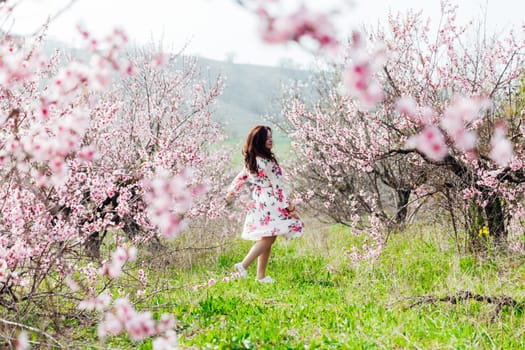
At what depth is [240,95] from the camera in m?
76.7

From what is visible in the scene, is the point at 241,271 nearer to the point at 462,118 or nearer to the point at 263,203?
the point at 263,203

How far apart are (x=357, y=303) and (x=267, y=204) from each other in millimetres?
1711

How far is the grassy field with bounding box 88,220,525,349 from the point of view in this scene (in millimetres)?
3473

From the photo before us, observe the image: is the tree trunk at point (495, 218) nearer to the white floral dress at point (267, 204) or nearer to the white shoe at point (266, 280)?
the white floral dress at point (267, 204)

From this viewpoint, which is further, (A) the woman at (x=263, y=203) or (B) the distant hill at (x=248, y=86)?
(B) the distant hill at (x=248, y=86)

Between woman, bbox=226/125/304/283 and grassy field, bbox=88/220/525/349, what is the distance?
0.36 m

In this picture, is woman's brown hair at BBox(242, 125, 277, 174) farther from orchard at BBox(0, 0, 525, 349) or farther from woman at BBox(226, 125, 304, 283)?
orchard at BBox(0, 0, 525, 349)

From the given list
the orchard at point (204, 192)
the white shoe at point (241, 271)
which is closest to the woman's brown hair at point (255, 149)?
the orchard at point (204, 192)

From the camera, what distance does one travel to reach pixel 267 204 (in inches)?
233

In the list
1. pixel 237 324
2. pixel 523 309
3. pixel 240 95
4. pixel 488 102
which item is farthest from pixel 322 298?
pixel 240 95

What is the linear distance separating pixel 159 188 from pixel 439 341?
2.20m

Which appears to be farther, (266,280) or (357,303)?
(266,280)

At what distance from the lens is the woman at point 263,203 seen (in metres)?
5.82

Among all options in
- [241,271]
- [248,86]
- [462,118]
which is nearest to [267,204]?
[241,271]
